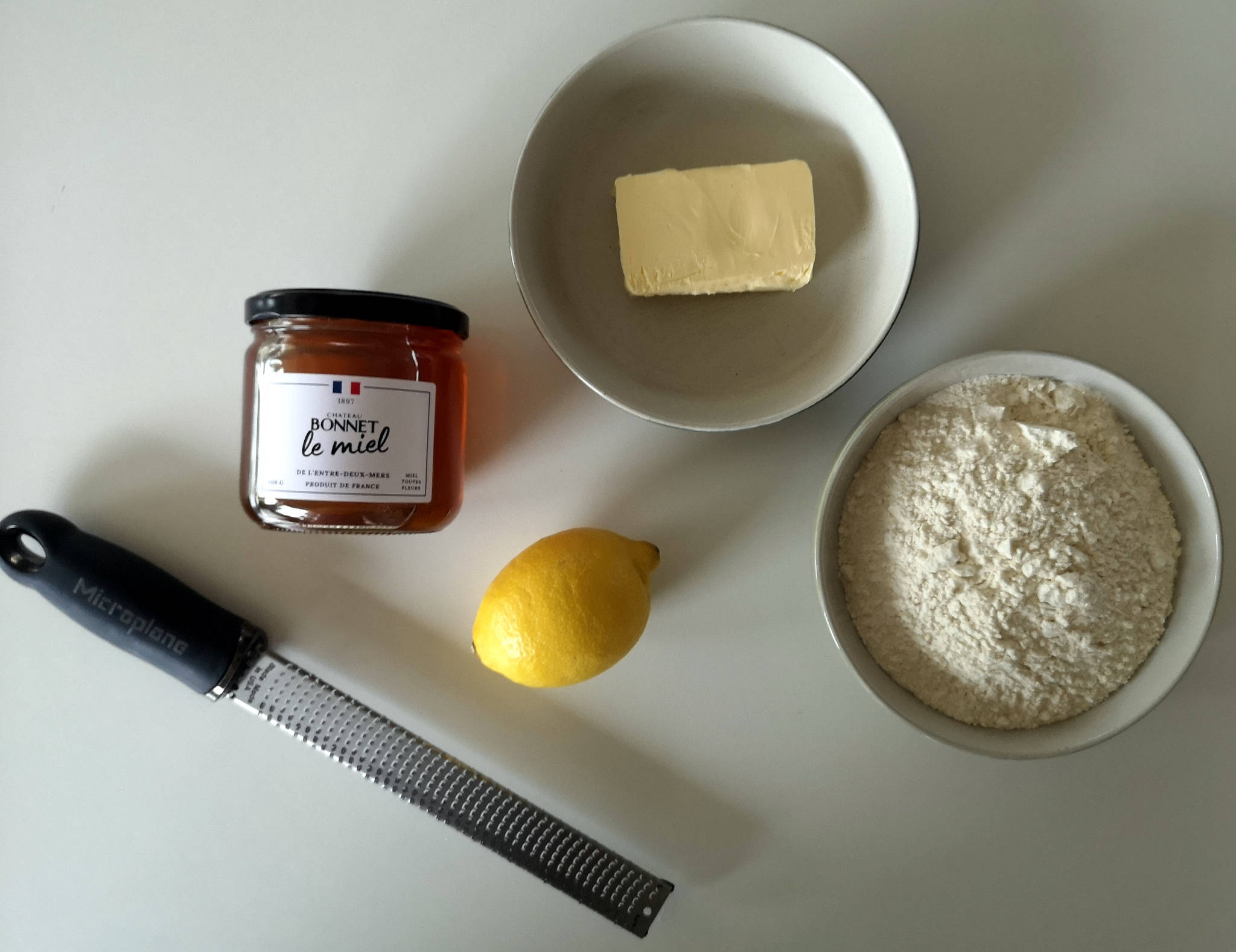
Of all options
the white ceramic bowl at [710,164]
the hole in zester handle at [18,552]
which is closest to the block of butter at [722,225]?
the white ceramic bowl at [710,164]

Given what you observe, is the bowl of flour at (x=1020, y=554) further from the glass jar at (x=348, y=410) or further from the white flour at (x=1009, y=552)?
the glass jar at (x=348, y=410)

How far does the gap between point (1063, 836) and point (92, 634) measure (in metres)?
0.94

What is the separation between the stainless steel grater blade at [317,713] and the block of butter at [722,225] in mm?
474

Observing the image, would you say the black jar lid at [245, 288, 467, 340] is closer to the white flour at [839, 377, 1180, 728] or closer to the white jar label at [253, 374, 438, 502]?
the white jar label at [253, 374, 438, 502]

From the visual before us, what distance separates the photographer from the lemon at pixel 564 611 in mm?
596

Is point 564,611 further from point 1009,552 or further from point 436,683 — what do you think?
point 1009,552

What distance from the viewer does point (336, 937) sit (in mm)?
721

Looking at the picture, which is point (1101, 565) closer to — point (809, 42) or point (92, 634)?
point (809, 42)

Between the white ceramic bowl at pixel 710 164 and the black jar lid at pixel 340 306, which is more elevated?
the white ceramic bowl at pixel 710 164

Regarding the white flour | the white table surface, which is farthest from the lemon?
the white flour

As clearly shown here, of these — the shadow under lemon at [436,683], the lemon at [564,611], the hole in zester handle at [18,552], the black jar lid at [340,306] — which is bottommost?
the hole in zester handle at [18,552]

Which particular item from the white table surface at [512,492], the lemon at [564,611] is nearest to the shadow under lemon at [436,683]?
the white table surface at [512,492]

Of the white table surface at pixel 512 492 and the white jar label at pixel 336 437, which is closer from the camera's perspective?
the white jar label at pixel 336 437

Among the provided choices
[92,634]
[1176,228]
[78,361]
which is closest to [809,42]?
[1176,228]
